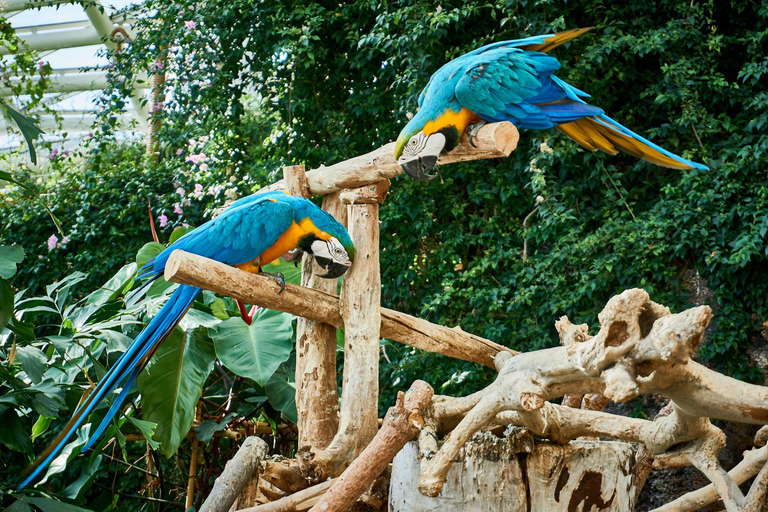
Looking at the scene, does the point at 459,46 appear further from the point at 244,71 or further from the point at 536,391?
the point at 536,391

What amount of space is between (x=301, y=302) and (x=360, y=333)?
170mm

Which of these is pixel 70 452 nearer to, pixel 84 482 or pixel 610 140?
pixel 84 482

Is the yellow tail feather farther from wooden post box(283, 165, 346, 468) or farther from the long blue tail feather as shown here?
the long blue tail feather

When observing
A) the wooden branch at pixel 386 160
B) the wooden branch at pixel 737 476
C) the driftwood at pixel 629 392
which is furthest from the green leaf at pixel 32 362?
the wooden branch at pixel 737 476

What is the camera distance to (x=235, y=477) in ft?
4.75

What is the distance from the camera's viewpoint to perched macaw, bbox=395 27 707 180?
5.07 ft

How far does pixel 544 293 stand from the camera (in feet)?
9.97

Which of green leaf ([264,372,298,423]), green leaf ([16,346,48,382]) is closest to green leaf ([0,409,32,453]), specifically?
green leaf ([16,346,48,382])

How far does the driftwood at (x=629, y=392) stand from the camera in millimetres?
969

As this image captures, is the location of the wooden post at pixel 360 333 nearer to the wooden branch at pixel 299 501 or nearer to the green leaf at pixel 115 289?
the wooden branch at pixel 299 501

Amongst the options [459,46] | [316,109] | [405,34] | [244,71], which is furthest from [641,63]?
[244,71]

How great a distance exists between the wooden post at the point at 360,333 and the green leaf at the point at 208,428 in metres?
0.88

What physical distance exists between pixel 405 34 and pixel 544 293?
1.36 meters

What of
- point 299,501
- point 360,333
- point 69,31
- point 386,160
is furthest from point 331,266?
point 69,31
